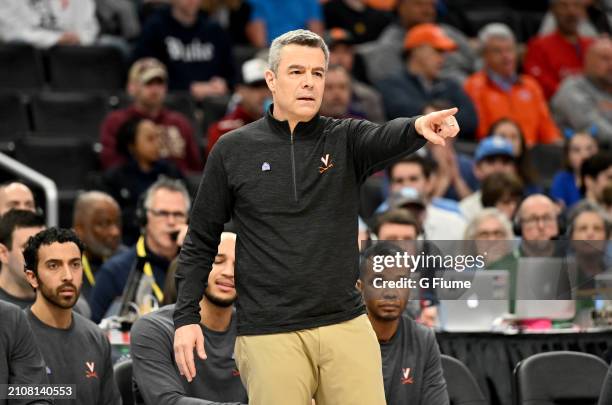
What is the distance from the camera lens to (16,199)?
736cm

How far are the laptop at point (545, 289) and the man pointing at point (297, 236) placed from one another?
2539 millimetres

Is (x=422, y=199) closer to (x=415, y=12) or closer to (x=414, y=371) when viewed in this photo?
(x=414, y=371)

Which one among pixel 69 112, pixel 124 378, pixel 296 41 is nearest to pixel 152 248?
pixel 124 378

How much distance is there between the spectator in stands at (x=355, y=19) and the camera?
1205 centimetres

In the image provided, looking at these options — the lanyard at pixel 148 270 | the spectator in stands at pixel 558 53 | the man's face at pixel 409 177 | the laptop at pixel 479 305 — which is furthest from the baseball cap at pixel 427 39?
the laptop at pixel 479 305

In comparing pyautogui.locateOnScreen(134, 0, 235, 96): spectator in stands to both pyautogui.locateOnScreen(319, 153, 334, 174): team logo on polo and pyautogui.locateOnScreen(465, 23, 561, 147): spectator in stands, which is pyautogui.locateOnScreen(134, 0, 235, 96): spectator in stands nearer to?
pyautogui.locateOnScreen(465, 23, 561, 147): spectator in stands

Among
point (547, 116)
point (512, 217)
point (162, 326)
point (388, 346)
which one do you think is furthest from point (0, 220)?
point (547, 116)

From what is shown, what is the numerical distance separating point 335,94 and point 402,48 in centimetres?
167

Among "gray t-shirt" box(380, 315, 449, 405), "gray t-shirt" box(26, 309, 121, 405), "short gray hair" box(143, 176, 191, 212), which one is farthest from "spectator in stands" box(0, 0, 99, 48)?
"gray t-shirt" box(380, 315, 449, 405)

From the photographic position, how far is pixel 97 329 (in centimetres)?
596

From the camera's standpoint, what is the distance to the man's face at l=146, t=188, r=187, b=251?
7.64m

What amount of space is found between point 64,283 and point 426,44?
19.4 ft

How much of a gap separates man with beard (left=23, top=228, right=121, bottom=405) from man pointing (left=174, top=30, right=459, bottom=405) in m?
1.57

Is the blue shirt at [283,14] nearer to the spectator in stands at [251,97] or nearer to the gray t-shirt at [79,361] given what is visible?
the spectator in stands at [251,97]
